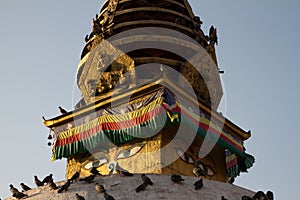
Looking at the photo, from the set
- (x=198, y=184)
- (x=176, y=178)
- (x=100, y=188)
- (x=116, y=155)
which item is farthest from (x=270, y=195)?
(x=116, y=155)

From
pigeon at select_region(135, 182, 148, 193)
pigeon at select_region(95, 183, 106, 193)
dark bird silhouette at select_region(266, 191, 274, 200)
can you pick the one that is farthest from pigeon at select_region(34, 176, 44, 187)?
dark bird silhouette at select_region(266, 191, 274, 200)

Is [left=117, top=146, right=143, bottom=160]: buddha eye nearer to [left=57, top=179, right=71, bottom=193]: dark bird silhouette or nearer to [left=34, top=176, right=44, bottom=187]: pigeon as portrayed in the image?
[left=34, top=176, right=44, bottom=187]: pigeon

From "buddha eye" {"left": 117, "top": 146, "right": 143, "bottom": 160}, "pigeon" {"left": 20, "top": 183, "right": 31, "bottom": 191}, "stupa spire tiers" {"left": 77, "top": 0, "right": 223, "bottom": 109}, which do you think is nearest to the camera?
"pigeon" {"left": 20, "top": 183, "right": 31, "bottom": 191}

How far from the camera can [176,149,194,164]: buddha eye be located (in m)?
13.6

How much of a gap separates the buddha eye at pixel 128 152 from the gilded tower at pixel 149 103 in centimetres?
1

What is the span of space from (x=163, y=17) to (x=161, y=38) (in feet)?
5.11

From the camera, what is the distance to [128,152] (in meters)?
13.5

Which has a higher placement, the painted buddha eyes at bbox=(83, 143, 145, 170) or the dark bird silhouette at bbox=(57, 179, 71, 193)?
the painted buddha eyes at bbox=(83, 143, 145, 170)

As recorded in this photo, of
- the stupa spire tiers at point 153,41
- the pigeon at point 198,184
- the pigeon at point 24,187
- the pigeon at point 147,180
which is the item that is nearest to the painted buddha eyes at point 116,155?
the stupa spire tiers at point 153,41

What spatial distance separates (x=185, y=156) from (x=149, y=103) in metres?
1.76

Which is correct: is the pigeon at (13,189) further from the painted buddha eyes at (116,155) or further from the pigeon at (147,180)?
the painted buddha eyes at (116,155)

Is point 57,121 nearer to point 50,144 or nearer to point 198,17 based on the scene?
point 50,144

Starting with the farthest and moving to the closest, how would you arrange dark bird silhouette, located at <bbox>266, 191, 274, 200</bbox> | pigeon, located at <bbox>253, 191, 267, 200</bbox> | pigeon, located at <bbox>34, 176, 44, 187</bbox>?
pigeon, located at <bbox>34, 176, 44, 187</bbox> < dark bird silhouette, located at <bbox>266, 191, 274, 200</bbox> < pigeon, located at <bbox>253, 191, 267, 200</bbox>

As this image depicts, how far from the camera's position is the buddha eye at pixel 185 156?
1357 cm
